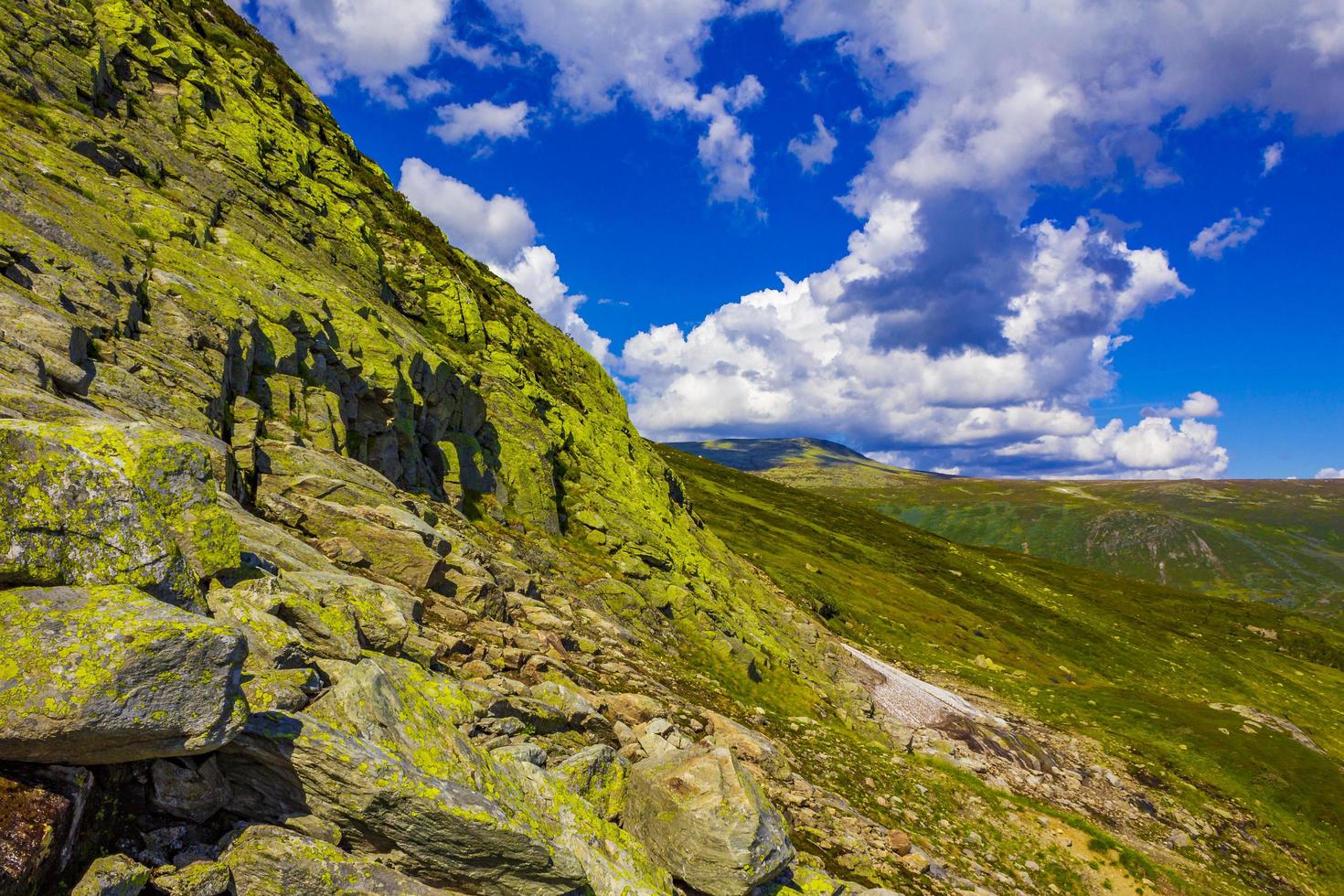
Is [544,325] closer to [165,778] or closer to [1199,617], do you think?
[165,778]

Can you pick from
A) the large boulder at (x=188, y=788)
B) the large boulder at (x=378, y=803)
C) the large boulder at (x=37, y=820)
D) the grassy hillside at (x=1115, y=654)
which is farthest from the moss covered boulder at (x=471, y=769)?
the grassy hillside at (x=1115, y=654)

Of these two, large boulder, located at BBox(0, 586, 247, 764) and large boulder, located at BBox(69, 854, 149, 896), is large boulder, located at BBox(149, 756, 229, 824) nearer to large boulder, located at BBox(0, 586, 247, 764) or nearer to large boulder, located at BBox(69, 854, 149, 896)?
large boulder, located at BBox(0, 586, 247, 764)

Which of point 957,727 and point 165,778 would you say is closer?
point 165,778

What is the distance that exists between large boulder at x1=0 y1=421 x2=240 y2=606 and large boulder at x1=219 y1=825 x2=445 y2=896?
3.63 metres

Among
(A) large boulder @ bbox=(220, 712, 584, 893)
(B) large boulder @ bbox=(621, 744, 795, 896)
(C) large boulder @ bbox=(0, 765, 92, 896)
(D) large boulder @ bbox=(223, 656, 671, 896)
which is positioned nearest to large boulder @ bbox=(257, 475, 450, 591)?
(D) large boulder @ bbox=(223, 656, 671, 896)

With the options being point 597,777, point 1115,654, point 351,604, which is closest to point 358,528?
point 351,604

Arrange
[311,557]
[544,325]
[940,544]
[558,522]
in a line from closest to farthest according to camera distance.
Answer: [311,557] < [558,522] < [544,325] < [940,544]

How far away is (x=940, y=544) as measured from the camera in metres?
161

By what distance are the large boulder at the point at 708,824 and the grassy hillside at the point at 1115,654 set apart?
1883 inches

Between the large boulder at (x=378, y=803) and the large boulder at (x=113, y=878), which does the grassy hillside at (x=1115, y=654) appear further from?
the large boulder at (x=113, y=878)

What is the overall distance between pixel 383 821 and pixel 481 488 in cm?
2755

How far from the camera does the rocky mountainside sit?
7320 millimetres

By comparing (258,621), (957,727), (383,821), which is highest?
(258,621)

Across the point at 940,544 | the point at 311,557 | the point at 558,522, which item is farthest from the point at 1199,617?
A: the point at 311,557
